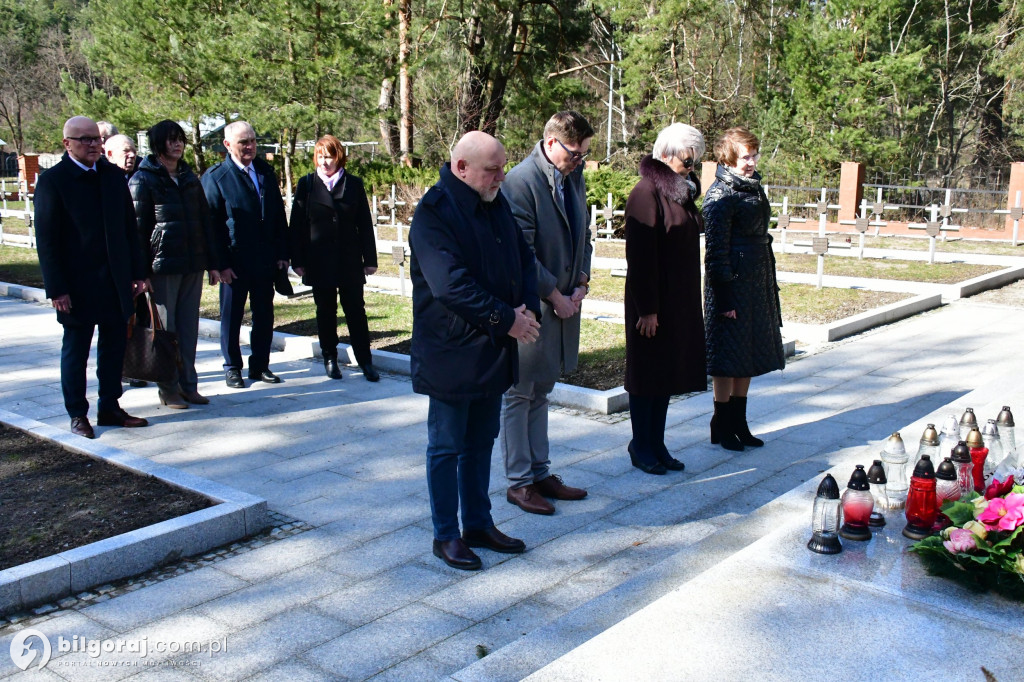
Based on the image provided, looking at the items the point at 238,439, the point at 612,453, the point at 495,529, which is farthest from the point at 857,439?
the point at 238,439

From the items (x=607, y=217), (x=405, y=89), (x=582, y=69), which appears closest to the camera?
(x=607, y=217)

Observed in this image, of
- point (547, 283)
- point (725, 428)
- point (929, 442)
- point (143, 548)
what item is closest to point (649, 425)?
point (725, 428)

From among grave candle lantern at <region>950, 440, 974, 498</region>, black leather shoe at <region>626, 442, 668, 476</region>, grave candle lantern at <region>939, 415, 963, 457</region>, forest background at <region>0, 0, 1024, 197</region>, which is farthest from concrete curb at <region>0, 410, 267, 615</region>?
forest background at <region>0, 0, 1024, 197</region>

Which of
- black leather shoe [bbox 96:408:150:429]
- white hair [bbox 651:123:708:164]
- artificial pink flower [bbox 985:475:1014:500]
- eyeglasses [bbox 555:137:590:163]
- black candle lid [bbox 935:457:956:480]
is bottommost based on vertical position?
black leather shoe [bbox 96:408:150:429]

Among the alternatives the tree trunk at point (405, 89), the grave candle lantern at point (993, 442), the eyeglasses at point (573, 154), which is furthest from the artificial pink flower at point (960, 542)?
the tree trunk at point (405, 89)

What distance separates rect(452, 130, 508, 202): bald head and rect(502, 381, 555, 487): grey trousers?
1256mm

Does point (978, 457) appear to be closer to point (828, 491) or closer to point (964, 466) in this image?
point (964, 466)

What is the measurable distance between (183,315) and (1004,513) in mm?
5558

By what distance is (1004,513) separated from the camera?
3365 mm

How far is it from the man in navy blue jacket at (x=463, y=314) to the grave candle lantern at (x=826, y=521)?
4.38 feet

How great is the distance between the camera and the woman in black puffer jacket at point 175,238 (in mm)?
6727

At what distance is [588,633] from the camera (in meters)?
3.36

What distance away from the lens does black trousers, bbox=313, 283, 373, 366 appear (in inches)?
307

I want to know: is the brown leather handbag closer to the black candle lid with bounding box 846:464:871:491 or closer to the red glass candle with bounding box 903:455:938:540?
the black candle lid with bounding box 846:464:871:491
